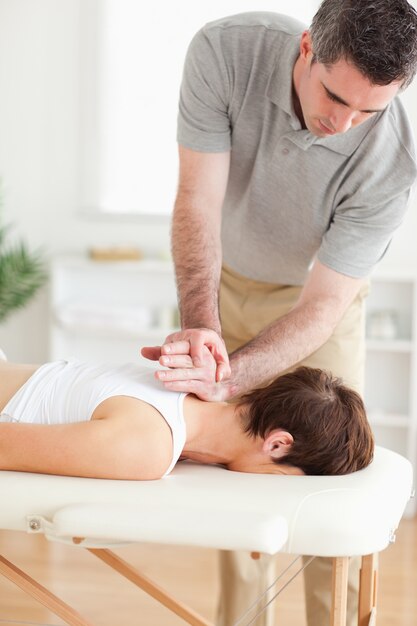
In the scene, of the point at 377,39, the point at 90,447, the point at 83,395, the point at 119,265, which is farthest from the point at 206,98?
the point at 119,265

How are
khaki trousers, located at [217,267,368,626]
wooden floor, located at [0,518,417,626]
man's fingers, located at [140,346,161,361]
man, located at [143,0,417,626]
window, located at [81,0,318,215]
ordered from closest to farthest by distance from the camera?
man's fingers, located at [140,346,161,361], man, located at [143,0,417,626], khaki trousers, located at [217,267,368,626], wooden floor, located at [0,518,417,626], window, located at [81,0,318,215]

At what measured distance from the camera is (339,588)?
151cm

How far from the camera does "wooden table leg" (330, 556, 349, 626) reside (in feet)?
4.93

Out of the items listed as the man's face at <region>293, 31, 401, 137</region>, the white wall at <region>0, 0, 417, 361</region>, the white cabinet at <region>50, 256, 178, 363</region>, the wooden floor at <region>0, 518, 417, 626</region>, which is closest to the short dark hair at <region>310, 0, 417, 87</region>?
the man's face at <region>293, 31, 401, 137</region>

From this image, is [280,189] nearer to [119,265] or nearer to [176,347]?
[176,347]

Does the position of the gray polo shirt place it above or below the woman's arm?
above

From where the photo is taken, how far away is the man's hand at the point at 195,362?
1.71 meters

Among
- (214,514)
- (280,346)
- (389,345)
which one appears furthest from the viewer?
(389,345)

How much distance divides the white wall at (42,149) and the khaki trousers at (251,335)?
6.24 ft

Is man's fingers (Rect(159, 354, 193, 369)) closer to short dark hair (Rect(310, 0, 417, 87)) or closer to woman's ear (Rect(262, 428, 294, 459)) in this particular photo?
woman's ear (Rect(262, 428, 294, 459))

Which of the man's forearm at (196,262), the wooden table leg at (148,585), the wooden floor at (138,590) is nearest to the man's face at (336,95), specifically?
the man's forearm at (196,262)

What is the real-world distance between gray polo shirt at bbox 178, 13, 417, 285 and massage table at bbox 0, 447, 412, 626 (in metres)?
0.66

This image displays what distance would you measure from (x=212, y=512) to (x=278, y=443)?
27 centimetres

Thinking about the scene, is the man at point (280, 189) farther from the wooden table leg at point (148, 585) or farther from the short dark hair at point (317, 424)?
the wooden table leg at point (148, 585)
